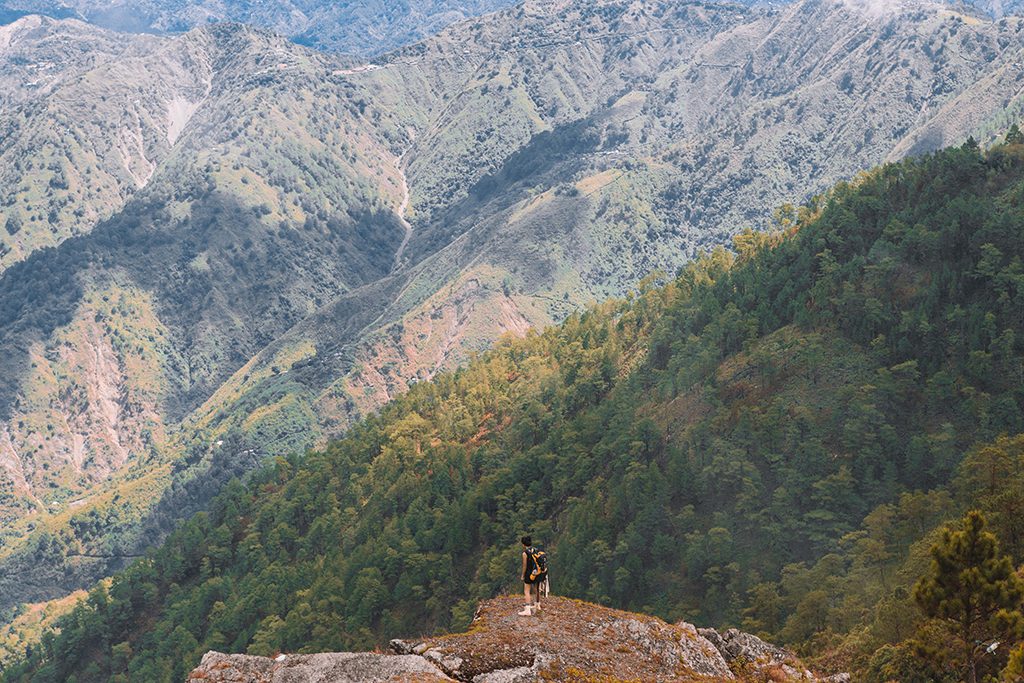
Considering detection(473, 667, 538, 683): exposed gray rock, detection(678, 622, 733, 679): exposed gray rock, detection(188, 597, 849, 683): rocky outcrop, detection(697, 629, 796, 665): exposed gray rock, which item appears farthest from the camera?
detection(697, 629, 796, 665): exposed gray rock

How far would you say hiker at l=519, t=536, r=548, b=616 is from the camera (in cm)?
5700

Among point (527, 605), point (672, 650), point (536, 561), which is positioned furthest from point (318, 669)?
point (672, 650)

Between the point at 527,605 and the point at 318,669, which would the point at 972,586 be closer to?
the point at 527,605

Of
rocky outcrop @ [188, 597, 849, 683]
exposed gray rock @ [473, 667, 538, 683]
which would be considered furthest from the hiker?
exposed gray rock @ [473, 667, 538, 683]

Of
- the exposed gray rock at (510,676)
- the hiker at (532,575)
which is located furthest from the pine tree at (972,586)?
the exposed gray rock at (510,676)

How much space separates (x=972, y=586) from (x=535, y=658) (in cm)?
2511

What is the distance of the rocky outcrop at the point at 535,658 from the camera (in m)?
48.7

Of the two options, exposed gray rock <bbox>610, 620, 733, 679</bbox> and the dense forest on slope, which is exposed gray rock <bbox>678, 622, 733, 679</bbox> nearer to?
exposed gray rock <bbox>610, 620, 733, 679</bbox>

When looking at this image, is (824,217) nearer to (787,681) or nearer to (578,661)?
(787,681)

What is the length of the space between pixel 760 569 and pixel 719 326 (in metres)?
53.5

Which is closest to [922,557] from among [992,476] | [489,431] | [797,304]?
[992,476]

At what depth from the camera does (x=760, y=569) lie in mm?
118750

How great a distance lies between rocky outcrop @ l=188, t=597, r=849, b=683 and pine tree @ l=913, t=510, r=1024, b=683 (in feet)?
38.6

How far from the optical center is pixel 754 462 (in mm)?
134625
